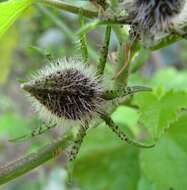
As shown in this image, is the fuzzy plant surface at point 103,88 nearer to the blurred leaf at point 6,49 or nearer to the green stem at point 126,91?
the green stem at point 126,91

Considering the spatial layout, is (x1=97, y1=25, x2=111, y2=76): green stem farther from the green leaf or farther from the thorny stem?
the green leaf

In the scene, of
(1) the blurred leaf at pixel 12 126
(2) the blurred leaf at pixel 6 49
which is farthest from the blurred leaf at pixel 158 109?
(1) the blurred leaf at pixel 12 126

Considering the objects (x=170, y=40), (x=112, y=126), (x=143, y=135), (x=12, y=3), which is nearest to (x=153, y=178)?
(x=112, y=126)

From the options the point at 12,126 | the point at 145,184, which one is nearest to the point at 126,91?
the point at 145,184

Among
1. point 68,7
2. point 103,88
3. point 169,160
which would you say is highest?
point 68,7

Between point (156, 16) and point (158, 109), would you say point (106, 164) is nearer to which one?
point (158, 109)

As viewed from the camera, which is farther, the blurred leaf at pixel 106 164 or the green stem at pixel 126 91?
the blurred leaf at pixel 106 164

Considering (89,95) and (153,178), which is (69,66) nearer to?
(89,95)
